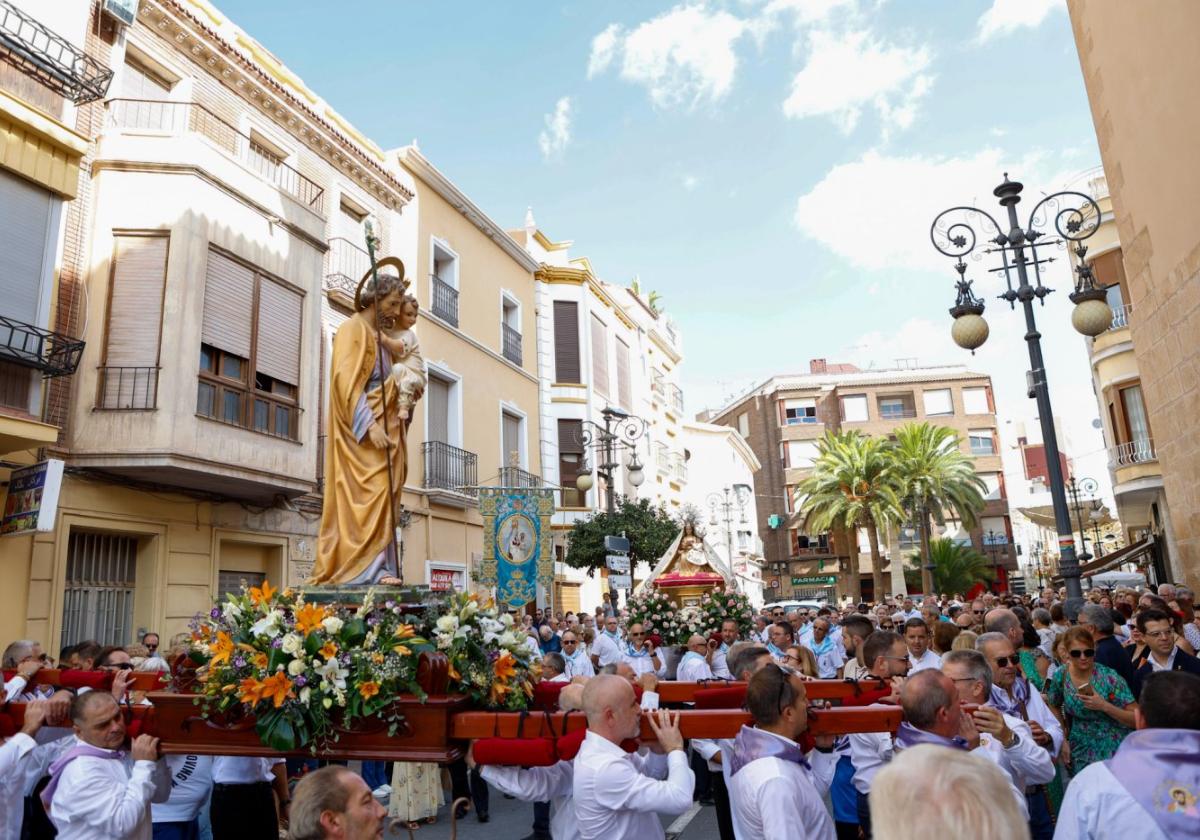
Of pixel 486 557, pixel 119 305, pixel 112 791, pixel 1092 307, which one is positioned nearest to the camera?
pixel 112 791

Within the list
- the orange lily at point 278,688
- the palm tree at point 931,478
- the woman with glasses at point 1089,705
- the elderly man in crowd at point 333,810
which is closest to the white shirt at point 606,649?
the woman with glasses at point 1089,705

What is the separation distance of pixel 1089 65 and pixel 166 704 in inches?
615

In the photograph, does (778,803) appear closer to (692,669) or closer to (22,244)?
(692,669)

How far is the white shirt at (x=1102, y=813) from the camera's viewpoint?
2895 mm

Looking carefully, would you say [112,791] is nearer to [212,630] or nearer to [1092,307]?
[212,630]

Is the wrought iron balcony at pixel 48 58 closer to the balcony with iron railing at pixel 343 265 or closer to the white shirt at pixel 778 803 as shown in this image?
the balcony with iron railing at pixel 343 265

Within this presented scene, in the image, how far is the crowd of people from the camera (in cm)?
279

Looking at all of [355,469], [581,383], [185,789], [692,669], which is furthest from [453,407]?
[185,789]

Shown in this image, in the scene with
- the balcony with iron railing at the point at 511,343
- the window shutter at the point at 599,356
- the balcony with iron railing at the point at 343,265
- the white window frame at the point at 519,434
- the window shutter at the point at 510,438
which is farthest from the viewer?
the window shutter at the point at 599,356

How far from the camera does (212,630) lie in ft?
13.7

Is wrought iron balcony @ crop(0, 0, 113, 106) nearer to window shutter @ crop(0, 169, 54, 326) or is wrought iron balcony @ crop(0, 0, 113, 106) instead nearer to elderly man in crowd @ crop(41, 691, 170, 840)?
window shutter @ crop(0, 169, 54, 326)

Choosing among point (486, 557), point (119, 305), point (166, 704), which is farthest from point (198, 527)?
point (166, 704)

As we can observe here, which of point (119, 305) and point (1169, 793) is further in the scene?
point (119, 305)

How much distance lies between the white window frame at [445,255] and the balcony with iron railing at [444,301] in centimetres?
13
